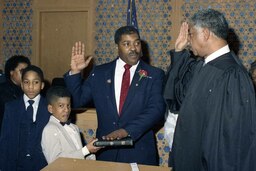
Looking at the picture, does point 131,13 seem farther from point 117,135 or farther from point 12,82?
point 117,135

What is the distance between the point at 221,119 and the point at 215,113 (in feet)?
0.15

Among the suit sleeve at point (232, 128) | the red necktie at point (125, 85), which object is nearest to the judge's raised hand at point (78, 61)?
the red necktie at point (125, 85)

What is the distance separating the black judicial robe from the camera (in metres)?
1.93

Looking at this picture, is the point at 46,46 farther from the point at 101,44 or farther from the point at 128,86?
the point at 128,86

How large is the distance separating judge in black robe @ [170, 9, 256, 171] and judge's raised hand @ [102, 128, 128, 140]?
37 centimetres

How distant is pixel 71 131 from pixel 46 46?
3849 millimetres

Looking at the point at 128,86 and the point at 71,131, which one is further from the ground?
the point at 128,86

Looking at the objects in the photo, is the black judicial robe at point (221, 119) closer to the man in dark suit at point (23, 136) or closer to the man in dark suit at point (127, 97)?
the man in dark suit at point (127, 97)

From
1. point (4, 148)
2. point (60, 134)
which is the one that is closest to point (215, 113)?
point (60, 134)

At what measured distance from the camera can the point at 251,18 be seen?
5383 mm

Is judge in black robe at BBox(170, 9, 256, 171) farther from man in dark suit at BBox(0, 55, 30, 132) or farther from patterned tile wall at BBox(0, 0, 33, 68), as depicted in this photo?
patterned tile wall at BBox(0, 0, 33, 68)

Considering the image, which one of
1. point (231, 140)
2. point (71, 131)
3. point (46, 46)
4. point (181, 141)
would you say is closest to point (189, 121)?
point (181, 141)

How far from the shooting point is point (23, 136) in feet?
9.14

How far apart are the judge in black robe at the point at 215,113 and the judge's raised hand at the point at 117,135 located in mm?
374
